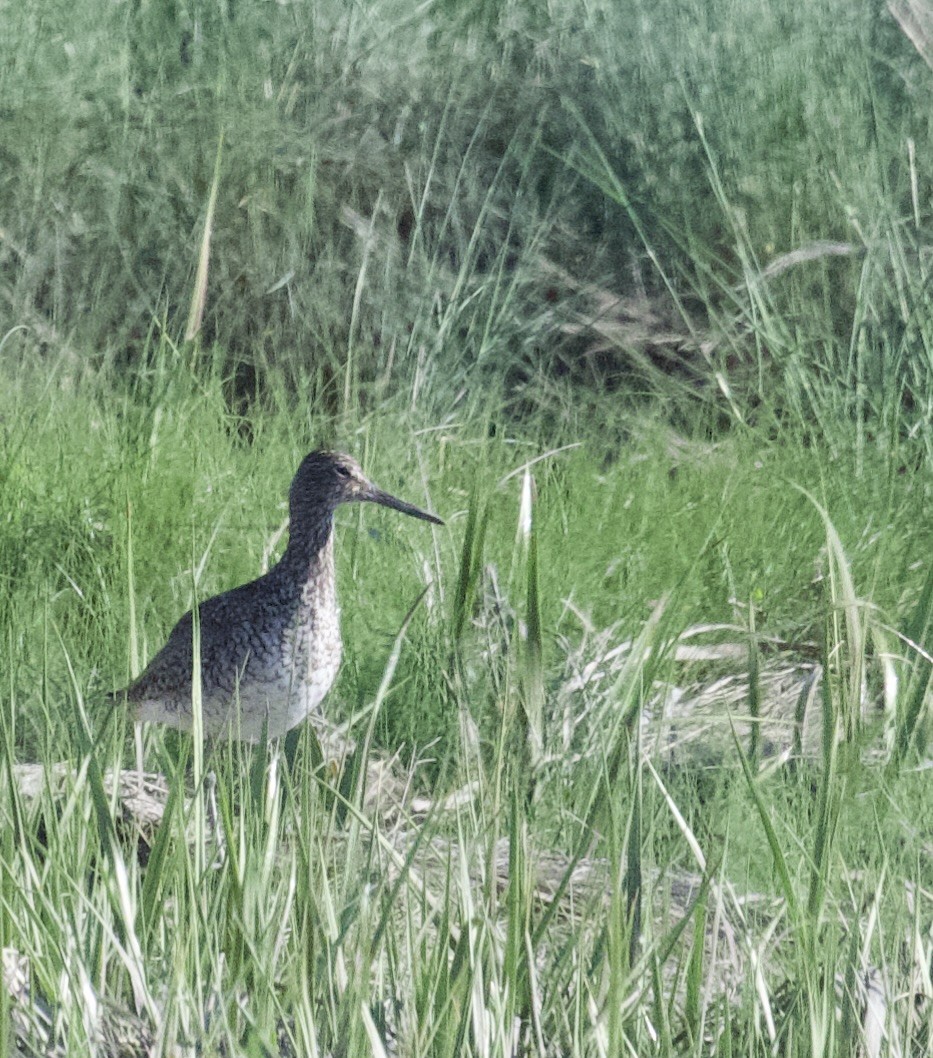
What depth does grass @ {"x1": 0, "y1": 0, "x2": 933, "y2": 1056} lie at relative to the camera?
6.31 feet

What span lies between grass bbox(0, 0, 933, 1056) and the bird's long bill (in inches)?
7.7

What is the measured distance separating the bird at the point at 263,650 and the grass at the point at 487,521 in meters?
0.11

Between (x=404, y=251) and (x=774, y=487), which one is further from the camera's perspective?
(x=404, y=251)

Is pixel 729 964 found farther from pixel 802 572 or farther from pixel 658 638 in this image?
pixel 802 572

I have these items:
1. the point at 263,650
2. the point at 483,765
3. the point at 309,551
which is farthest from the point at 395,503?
the point at 483,765

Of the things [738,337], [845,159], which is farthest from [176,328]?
[845,159]

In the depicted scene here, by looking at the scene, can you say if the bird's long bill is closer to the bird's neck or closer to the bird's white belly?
the bird's neck

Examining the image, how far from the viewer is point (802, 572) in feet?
12.8

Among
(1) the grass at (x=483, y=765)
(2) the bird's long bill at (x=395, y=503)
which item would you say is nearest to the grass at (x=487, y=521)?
(1) the grass at (x=483, y=765)

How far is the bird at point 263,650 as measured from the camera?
312 centimetres

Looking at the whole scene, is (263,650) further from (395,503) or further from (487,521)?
(487,521)

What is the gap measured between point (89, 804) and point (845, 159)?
3.18 metres

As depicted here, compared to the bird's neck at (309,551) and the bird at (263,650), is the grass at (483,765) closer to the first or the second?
the bird at (263,650)

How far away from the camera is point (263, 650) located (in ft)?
10.5
